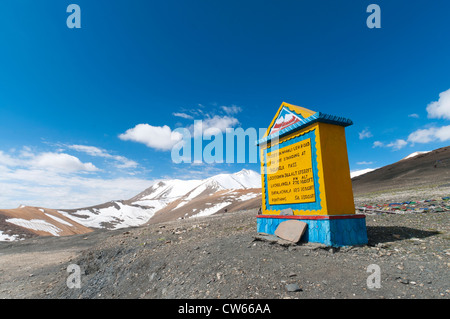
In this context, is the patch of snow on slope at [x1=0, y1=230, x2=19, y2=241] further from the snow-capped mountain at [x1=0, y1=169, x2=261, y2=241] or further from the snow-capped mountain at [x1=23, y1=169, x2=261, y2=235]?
the snow-capped mountain at [x1=23, y1=169, x2=261, y2=235]

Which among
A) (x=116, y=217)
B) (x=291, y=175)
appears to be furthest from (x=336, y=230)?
(x=116, y=217)

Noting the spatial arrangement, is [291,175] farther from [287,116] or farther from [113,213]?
[113,213]

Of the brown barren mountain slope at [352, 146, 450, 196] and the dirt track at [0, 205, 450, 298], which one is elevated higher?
the brown barren mountain slope at [352, 146, 450, 196]

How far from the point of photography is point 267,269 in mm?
5371

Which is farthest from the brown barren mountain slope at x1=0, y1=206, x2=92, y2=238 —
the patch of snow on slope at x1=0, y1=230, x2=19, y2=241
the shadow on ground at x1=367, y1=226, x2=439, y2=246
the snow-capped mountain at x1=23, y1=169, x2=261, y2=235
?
the shadow on ground at x1=367, y1=226, x2=439, y2=246

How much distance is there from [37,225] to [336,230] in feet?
181

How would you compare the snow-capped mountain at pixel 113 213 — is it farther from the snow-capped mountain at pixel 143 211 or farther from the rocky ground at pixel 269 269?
the rocky ground at pixel 269 269

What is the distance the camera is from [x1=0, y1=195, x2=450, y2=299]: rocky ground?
4.45m

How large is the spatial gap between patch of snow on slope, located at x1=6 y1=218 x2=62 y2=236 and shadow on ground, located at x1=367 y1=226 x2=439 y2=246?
5200 centimetres

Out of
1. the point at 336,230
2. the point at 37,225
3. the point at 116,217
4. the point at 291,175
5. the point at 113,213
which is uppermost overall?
the point at 291,175

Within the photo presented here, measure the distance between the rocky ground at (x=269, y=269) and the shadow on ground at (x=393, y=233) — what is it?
27mm
